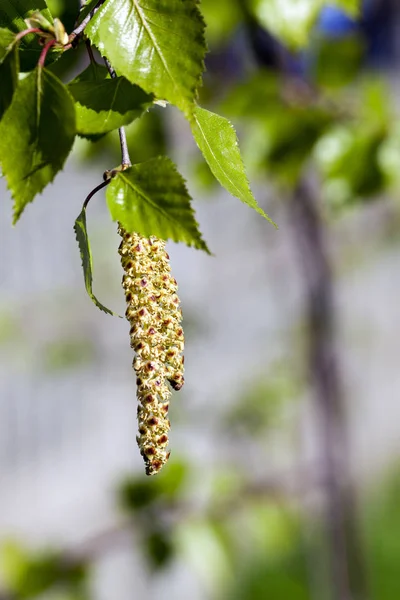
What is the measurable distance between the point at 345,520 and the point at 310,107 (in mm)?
901

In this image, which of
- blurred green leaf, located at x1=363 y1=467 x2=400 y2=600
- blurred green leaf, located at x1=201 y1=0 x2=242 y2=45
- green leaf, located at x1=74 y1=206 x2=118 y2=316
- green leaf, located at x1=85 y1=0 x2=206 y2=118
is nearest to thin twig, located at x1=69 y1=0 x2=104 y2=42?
green leaf, located at x1=85 y1=0 x2=206 y2=118

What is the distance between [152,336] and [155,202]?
0.09 meters

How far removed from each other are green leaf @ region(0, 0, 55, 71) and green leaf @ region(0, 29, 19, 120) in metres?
0.05

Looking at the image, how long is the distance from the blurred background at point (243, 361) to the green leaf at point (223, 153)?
142mm

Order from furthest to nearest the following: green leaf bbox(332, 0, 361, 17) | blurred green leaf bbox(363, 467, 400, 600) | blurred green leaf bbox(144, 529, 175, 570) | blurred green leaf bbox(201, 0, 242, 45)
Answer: blurred green leaf bbox(363, 467, 400, 600), blurred green leaf bbox(144, 529, 175, 570), blurred green leaf bbox(201, 0, 242, 45), green leaf bbox(332, 0, 361, 17)

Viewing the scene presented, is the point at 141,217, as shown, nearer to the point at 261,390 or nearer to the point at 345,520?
the point at 345,520

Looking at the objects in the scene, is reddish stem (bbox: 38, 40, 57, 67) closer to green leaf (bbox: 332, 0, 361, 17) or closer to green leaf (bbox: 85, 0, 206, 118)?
green leaf (bbox: 85, 0, 206, 118)

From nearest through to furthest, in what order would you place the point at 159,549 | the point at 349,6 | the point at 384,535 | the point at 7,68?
the point at 7,68 < the point at 349,6 < the point at 159,549 < the point at 384,535

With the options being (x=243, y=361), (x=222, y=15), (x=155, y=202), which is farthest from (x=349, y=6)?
(x=243, y=361)

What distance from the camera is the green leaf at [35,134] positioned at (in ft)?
1.64

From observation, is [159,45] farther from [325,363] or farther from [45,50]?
[325,363]

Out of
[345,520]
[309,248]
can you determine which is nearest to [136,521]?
[345,520]

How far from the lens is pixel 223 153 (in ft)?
1.86

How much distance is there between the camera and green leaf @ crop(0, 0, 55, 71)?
0.56 m
